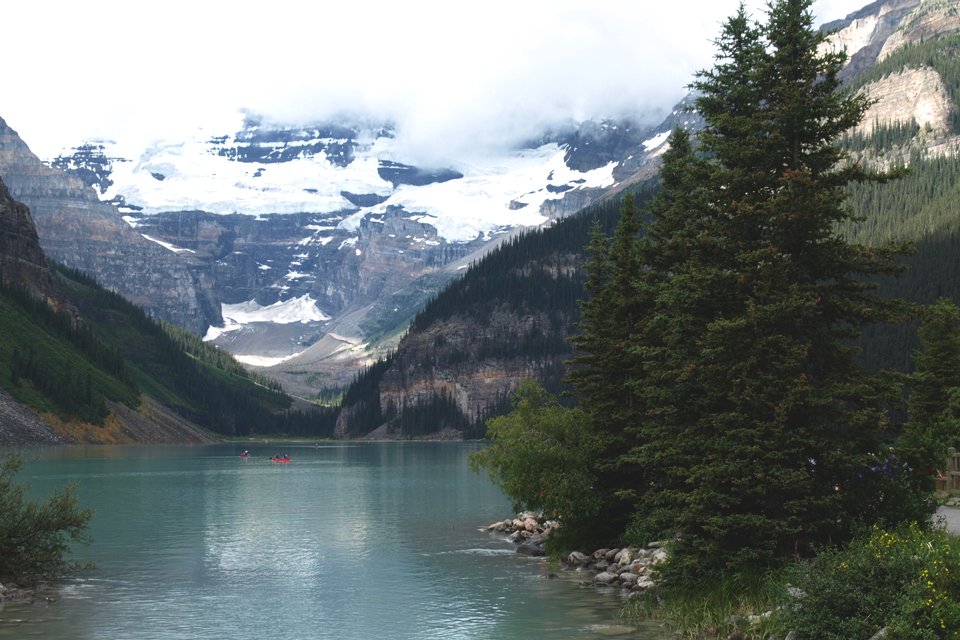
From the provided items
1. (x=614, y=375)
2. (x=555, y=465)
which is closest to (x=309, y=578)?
(x=555, y=465)

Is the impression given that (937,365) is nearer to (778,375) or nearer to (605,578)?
(605,578)

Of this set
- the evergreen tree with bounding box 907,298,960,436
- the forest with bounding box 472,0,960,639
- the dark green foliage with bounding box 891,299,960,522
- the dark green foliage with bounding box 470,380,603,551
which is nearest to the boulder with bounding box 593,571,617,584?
the dark green foliage with bounding box 470,380,603,551

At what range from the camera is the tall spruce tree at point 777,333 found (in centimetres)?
3139

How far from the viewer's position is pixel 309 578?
52.7 metres

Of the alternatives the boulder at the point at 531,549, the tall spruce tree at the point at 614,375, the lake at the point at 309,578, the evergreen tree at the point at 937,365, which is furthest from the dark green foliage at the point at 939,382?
the boulder at the point at 531,549

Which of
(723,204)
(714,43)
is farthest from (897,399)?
(714,43)

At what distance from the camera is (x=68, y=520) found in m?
46.2

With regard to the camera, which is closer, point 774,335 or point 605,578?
point 774,335

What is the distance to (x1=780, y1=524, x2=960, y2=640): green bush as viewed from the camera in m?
22.9

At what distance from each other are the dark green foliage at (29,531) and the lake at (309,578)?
6.71 feet

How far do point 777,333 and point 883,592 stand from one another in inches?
394

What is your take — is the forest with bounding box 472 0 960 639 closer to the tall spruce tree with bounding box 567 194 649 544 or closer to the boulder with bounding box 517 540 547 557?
the tall spruce tree with bounding box 567 194 649 544

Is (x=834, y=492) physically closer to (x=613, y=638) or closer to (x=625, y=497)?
(x=613, y=638)

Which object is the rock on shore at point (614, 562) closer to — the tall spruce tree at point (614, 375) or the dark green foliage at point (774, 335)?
the tall spruce tree at point (614, 375)
